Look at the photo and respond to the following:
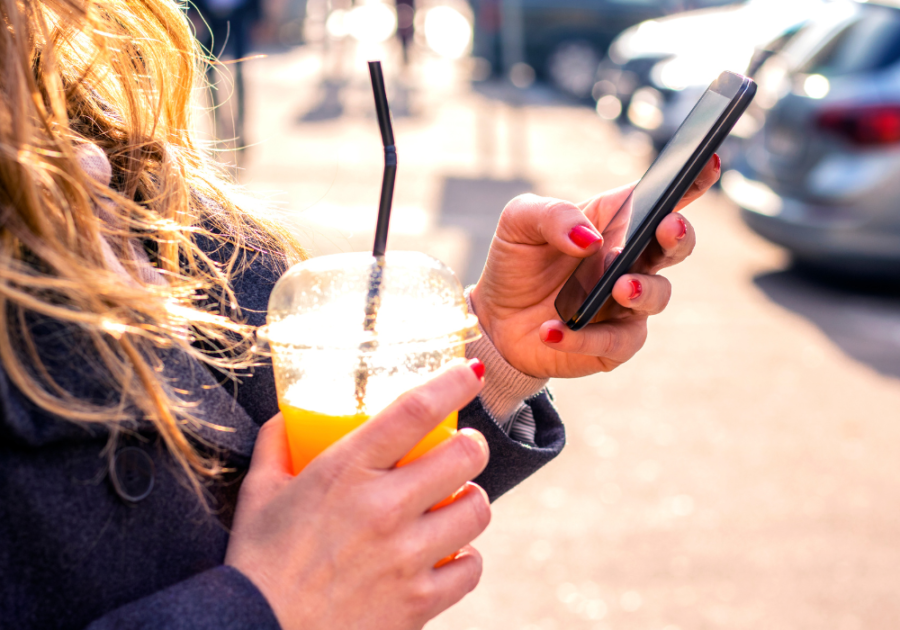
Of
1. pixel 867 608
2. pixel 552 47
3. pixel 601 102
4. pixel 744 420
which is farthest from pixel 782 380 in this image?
pixel 552 47

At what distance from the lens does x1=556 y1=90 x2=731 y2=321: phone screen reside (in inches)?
45.2

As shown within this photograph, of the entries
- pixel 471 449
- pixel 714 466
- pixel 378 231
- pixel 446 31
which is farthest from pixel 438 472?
pixel 446 31

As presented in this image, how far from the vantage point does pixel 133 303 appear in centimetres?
89

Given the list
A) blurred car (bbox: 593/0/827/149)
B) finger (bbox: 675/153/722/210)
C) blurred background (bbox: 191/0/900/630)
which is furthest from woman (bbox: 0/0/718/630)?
blurred car (bbox: 593/0/827/149)

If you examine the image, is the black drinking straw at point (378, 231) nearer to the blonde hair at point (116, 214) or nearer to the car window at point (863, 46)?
the blonde hair at point (116, 214)

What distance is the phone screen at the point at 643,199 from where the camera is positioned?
1147mm

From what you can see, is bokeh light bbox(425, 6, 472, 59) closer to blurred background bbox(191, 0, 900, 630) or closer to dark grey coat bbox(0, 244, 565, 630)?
blurred background bbox(191, 0, 900, 630)

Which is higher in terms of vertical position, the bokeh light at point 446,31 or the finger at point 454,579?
the finger at point 454,579

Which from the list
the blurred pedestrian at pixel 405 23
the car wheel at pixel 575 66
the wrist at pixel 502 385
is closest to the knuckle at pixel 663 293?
the wrist at pixel 502 385

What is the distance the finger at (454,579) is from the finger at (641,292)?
17.6 inches

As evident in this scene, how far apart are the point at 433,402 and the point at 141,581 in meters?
0.38

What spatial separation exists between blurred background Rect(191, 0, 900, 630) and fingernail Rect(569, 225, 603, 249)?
0.54 meters

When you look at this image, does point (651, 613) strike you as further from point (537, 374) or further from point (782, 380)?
point (782, 380)

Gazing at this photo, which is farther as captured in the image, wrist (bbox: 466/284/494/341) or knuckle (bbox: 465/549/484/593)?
wrist (bbox: 466/284/494/341)
